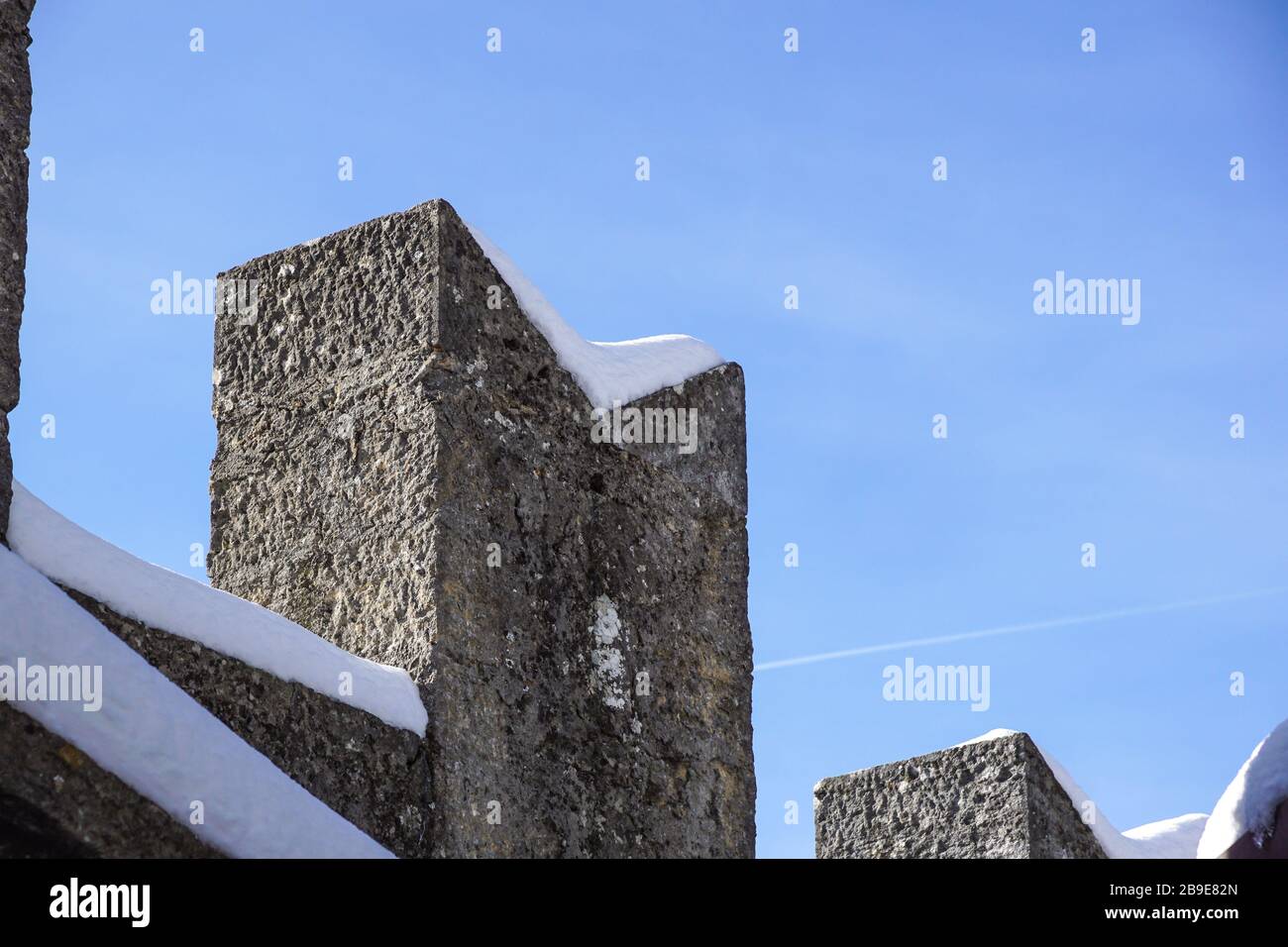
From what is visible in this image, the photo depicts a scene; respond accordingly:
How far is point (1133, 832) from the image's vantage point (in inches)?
281

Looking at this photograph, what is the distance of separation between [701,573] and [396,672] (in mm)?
1235

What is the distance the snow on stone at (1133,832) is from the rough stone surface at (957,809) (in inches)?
1.3

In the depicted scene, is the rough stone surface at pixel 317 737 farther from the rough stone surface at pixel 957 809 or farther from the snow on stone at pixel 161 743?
the rough stone surface at pixel 957 809

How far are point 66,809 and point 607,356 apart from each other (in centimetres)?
296

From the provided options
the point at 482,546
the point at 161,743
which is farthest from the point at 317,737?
the point at 161,743

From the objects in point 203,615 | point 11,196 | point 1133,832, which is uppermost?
point 11,196

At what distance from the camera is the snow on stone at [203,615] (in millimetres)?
4207

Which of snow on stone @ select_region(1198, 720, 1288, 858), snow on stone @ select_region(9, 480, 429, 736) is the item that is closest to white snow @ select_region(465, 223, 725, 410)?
snow on stone @ select_region(9, 480, 429, 736)

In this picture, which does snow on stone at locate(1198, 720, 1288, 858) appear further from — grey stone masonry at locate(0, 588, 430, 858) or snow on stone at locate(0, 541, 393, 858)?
grey stone masonry at locate(0, 588, 430, 858)

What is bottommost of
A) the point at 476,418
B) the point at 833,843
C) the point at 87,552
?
the point at 833,843

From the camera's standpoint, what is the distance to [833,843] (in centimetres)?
673

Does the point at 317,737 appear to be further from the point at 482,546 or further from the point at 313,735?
the point at 482,546
